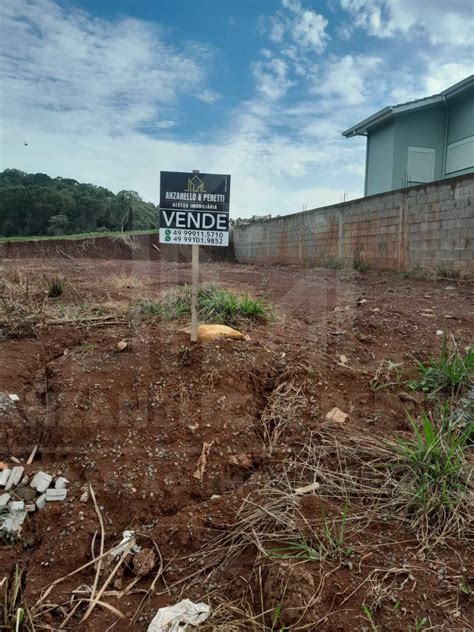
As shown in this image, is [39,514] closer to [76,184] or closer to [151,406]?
[151,406]

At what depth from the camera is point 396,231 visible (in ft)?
24.8

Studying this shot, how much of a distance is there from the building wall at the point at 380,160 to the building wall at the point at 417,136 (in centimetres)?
19

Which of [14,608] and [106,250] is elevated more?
[106,250]

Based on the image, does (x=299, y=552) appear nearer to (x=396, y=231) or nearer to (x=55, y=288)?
(x=55, y=288)

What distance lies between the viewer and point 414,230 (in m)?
7.12

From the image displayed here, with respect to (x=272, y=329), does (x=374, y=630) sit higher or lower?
lower

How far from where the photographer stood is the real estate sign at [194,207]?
306 centimetres

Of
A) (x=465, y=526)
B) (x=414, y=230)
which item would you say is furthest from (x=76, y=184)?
(x=465, y=526)

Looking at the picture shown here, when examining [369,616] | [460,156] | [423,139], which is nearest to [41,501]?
[369,616]

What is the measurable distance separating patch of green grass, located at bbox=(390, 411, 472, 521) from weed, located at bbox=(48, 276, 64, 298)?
3755 millimetres

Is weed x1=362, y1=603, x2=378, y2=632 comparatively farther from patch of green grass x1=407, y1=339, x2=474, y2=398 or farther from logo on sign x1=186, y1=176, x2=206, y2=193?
logo on sign x1=186, y1=176, x2=206, y2=193

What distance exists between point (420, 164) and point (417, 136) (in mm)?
689

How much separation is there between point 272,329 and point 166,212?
1228 millimetres

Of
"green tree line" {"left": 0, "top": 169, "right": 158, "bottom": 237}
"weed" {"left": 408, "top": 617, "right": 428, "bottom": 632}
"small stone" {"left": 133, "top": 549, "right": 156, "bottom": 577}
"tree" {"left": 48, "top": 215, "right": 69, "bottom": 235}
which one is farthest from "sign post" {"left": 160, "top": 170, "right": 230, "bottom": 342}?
"tree" {"left": 48, "top": 215, "right": 69, "bottom": 235}
